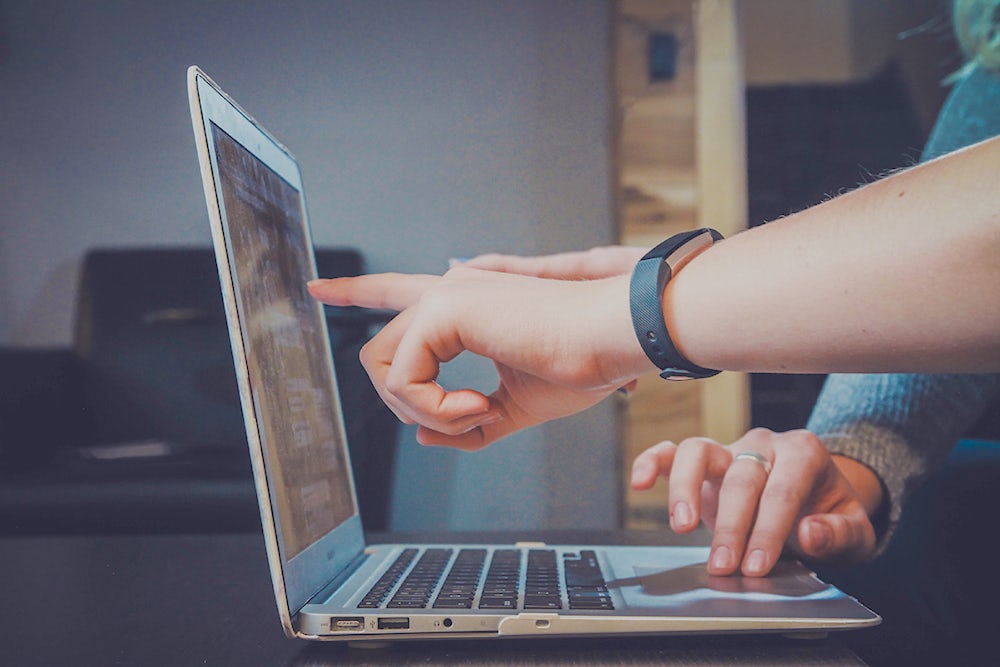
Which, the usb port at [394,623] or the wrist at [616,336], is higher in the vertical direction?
the wrist at [616,336]

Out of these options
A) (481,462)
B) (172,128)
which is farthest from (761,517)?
(172,128)

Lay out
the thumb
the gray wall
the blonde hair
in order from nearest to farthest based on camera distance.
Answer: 1. the thumb
2. the blonde hair
3. the gray wall

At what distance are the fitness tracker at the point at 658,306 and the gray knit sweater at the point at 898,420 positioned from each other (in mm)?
346

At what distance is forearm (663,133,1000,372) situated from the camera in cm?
43

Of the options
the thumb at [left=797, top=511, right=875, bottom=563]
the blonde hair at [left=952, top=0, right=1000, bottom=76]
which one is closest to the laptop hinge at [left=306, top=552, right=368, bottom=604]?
the thumb at [left=797, top=511, right=875, bottom=563]

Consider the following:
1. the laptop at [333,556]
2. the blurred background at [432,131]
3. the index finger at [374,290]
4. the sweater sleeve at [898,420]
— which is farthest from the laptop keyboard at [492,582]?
the blurred background at [432,131]

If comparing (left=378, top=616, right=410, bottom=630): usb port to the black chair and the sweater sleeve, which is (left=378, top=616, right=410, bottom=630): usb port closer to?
the sweater sleeve

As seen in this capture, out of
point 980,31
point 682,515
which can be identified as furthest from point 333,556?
point 980,31

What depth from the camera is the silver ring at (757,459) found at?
67 centimetres

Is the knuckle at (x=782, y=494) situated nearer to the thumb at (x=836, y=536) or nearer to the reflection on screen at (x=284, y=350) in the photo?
the thumb at (x=836, y=536)

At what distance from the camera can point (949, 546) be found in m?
0.77

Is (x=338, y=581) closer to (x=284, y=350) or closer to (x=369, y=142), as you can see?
(x=284, y=350)

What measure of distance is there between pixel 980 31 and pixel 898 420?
823 millimetres

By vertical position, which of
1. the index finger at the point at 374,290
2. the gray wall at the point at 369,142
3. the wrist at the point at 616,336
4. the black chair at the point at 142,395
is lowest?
the black chair at the point at 142,395
